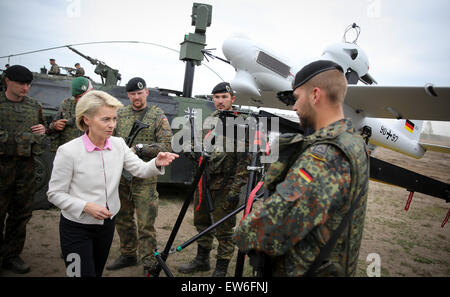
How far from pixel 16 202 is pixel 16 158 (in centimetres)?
47

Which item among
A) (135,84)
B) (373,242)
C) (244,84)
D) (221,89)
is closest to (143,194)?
(135,84)

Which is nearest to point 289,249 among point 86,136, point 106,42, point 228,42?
point 86,136

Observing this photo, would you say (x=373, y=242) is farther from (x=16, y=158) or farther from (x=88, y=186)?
(x=16, y=158)

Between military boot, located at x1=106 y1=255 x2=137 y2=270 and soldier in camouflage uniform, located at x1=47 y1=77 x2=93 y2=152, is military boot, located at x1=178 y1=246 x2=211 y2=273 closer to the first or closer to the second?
military boot, located at x1=106 y1=255 x2=137 y2=270

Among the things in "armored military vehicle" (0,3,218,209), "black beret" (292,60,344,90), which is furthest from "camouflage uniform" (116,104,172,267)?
"black beret" (292,60,344,90)

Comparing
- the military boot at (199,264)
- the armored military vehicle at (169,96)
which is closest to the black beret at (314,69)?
the military boot at (199,264)

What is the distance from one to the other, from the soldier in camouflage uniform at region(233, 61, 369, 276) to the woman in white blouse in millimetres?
1005

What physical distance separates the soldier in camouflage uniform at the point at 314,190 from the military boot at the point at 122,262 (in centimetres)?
247

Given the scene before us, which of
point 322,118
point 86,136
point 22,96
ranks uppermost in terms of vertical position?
point 22,96

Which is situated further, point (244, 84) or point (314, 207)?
point (244, 84)

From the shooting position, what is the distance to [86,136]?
1.80m

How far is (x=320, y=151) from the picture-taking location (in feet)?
3.61

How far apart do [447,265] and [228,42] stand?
4658 mm

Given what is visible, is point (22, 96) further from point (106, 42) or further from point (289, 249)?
point (106, 42)
